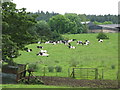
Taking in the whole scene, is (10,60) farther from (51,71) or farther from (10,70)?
(51,71)

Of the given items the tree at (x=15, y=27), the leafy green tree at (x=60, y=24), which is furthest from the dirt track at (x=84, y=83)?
the leafy green tree at (x=60, y=24)

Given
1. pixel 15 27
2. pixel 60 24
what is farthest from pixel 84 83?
pixel 60 24

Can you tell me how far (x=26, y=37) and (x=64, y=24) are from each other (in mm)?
76893

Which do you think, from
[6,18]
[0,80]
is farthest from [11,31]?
[0,80]

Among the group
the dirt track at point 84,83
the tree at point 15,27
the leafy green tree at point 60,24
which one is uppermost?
the leafy green tree at point 60,24

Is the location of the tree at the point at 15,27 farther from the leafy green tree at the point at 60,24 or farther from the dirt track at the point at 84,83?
the leafy green tree at the point at 60,24

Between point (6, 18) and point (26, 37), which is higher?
point (6, 18)

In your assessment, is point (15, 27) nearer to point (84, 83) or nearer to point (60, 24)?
point (84, 83)

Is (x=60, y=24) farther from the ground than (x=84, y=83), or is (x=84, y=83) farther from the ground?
(x=60, y=24)

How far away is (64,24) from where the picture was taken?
9375 cm

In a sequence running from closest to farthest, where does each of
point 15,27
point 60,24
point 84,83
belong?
point 15,27
point 84,83
point 60,24

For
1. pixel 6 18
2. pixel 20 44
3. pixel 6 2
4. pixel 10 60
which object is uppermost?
pixel 6 2

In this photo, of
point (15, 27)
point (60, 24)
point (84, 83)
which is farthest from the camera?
point (60, 24)

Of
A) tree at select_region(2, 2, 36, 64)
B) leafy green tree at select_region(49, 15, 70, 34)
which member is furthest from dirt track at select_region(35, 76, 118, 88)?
leafy green tree at select_region(49, 15, 70, 34)
